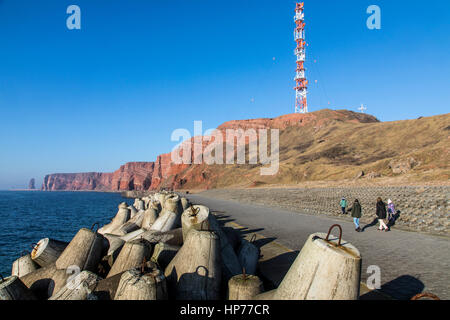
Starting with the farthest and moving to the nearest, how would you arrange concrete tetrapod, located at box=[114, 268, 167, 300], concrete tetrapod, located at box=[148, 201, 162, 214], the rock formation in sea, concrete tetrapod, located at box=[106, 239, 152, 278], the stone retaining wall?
1. the rock formation in sea
2. concrete tetrapod, located at box=[148, 201, 162, 214]
3. the stone retaining wall
4. concrete tetrapod, located at box=[106, 239, 152, 278]
5. concrete tetrapod, located at box=[114, 268, 167, 300]

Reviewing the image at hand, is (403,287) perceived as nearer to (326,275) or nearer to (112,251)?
(326,275)

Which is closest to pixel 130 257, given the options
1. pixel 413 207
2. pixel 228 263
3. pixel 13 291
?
pixel 13 291

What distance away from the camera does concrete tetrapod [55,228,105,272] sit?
5.37m

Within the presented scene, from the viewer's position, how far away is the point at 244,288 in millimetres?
3572

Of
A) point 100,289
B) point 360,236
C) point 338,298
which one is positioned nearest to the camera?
point 338,298

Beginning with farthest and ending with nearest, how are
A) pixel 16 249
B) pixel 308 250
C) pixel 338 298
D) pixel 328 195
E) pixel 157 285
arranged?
pixel 328 195, pixel 16 249, pixel 157 285, pixel 308 250, pixel 338 298

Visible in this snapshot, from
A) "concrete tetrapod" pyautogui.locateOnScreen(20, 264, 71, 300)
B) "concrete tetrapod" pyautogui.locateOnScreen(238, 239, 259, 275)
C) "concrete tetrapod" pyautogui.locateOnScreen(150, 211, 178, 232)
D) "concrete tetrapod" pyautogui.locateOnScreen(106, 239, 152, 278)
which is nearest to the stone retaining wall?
"concrete tetrapod" pyautogui.locateOnScreen(238, 239, 259, 275)

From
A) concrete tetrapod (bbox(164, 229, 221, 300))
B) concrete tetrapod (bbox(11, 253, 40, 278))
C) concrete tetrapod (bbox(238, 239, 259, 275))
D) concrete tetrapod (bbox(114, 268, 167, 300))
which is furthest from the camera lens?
concrete tetrapod (bbox(11, 253, 40, 278))

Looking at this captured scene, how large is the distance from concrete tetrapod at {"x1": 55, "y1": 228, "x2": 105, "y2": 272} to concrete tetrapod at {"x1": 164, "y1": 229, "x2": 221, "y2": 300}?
223 cm

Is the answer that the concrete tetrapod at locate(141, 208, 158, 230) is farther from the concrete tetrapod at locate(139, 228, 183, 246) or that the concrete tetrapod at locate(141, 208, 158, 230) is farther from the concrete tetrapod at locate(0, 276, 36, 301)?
the concrete tetrapod at locate(0, 276, 36, 301)

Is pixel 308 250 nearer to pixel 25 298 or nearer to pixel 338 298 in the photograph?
pixel 338 298
